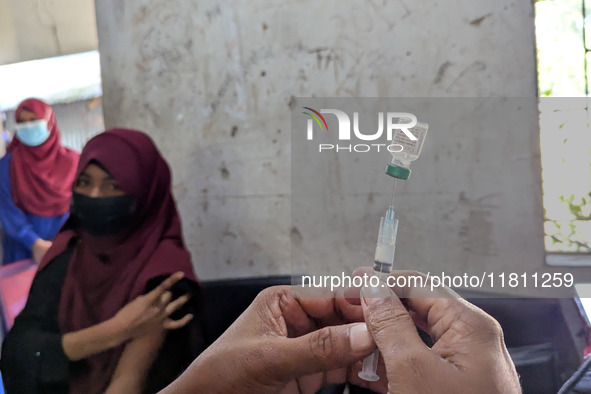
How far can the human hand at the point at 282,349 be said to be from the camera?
0.49m

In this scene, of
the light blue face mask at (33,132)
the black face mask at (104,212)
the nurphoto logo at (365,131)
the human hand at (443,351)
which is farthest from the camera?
the light blue face mask at (33,132)

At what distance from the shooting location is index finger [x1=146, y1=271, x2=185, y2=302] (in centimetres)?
89

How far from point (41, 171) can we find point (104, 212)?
22cm

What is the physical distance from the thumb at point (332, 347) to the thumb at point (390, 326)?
0.01m

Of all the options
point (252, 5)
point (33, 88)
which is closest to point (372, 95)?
point (252, 5)

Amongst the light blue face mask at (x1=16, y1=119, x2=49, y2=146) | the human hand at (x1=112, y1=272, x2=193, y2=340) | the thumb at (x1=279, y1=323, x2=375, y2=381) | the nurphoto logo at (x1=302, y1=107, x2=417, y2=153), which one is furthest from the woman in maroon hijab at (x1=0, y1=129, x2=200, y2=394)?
the thumb at (x1=279, y1=323, x2=375, y2=381)

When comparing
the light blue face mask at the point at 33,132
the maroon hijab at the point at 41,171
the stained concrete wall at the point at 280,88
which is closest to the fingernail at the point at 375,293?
the stained concrete wall at the point at 280,88

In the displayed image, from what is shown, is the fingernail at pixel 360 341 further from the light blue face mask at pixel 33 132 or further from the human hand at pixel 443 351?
the light blue face mask at pixel 33 132

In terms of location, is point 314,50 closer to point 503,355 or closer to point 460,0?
point 460,0

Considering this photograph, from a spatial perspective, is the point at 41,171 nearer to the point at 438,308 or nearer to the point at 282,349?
the point at 282,349

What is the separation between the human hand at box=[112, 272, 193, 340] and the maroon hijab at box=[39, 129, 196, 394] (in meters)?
0.01

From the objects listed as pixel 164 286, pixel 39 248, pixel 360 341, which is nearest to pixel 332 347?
pixel 360 341

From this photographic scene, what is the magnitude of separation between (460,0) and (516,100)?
0.19m

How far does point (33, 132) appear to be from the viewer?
100 cm
